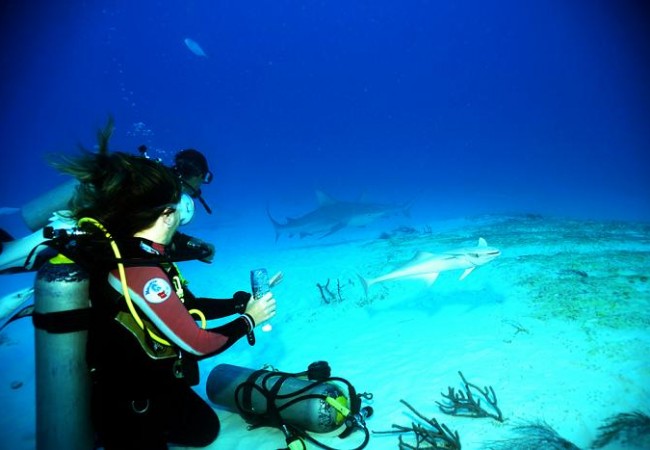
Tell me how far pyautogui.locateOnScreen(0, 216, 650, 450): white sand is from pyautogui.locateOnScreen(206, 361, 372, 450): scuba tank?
0.61 ft

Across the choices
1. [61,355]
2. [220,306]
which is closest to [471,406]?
[220,306]

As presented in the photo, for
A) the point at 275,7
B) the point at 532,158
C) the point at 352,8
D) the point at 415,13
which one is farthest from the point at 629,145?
the point at 275,7

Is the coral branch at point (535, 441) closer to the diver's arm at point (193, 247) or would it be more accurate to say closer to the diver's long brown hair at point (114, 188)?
the diver's arm at point (193, 247)

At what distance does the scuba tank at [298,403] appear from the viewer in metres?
3.16

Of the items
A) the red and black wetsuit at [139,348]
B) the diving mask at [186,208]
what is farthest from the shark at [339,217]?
the red and black wetsuit at [139,348]

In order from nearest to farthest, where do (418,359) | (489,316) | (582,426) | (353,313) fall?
(582,426) < (418,359) < (489,316) < (353,313)

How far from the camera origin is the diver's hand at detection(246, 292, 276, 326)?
272 centimetres

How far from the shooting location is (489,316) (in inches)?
217

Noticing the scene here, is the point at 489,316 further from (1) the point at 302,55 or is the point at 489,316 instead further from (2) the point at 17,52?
(1) the point at 302,55

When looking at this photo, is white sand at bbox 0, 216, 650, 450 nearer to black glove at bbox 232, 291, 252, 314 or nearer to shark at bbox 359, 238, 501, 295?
shark at bbox 359, 238, 501, 295

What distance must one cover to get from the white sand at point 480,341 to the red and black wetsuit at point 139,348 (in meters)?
Result: 1.36

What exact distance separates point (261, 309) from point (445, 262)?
375 centimetres

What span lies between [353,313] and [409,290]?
5.29 ft

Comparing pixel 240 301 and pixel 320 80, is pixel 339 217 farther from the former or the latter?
pixel 320 80
